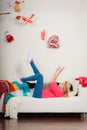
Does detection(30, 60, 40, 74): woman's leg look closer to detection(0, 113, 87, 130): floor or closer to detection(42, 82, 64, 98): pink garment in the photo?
detection(42, 82, 64, 98): pink garment

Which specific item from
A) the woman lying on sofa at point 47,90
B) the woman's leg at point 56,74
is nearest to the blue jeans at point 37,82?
the woman lying on sofa at point 47,90

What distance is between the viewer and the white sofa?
4738 mm

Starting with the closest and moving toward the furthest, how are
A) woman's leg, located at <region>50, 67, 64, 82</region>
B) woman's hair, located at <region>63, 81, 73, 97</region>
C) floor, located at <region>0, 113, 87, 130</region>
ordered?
floor, located at <region>0, 113, 87, 130</region>, woman's hair, located at <region>63, 81, 73, 97</region>, woman's leg, located at <region>50, 67, 64, 82</region>

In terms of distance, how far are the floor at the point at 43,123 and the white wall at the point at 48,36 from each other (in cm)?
111

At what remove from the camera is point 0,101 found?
4828mm

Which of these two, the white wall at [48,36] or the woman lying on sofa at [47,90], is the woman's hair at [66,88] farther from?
the white wall at [48,36]

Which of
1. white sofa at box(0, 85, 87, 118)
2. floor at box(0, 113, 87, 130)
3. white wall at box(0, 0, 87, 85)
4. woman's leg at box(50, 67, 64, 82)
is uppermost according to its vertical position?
white wall at box(0, 0, 87, 85)

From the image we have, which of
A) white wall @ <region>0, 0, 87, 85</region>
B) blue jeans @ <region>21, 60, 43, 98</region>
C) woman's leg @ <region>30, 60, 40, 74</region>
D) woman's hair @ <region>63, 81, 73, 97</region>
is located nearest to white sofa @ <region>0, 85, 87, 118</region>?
blue jeans @ <region>21, 60, 43, 98</region>

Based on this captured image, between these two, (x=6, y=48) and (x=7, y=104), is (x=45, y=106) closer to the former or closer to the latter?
(x=7, y=104)

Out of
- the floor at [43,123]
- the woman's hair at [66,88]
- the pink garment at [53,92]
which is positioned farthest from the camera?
the woman's hair at [66,88]

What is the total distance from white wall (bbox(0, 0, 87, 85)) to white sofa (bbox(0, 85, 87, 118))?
0.88m

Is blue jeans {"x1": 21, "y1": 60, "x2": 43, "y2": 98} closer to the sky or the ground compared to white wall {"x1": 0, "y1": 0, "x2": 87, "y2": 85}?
closer to the ground

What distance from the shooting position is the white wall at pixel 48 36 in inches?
220

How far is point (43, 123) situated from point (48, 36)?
1971mm
